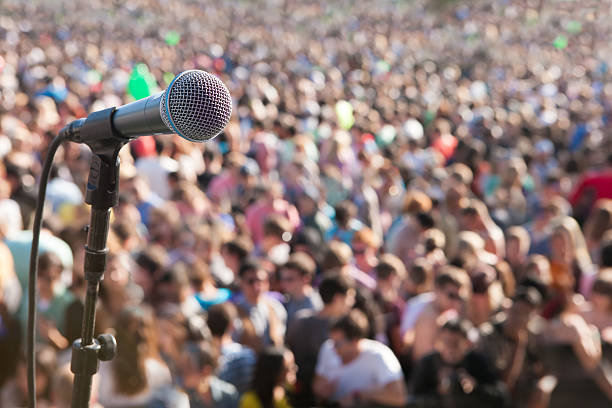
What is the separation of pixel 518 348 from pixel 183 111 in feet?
9.95

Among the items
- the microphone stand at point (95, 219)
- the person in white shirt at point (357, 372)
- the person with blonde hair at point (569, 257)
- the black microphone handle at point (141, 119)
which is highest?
the black microphone handle at point (141, 119)

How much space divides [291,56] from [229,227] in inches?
469

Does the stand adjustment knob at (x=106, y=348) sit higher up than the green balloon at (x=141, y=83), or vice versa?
the green balloon at (x=141, y=83)

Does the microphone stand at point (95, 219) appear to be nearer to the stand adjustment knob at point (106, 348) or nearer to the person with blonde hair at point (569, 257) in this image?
the stand adjustment knob at point (106, 348)

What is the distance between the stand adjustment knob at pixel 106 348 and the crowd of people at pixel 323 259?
4.47 feet

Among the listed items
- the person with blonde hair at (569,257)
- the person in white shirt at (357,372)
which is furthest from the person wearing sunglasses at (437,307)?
the person with blonde hair at (569,257)

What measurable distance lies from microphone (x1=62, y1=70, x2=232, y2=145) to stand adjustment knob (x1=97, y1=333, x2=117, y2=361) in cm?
45

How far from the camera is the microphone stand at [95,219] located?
1.41 metres

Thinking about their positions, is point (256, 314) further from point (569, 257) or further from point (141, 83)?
point (141, 83)

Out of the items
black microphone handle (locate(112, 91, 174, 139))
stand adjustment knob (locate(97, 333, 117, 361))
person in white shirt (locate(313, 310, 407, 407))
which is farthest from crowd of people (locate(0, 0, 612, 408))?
black microphone handle (locate(112, 91, 174, 139))

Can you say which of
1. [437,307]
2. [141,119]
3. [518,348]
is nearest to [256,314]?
[437,307]

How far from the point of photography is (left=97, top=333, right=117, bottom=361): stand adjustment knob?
1.49 metres

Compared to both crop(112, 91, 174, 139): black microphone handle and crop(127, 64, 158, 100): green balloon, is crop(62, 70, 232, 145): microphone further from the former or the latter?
crop(127, 64, 158, 100): green balloon

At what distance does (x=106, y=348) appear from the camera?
1.50 m
